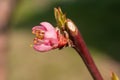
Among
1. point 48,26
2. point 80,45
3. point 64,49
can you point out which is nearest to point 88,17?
point 64,49

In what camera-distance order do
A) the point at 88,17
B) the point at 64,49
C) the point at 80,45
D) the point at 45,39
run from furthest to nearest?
the point at 88,17 → the point at 64,49 → the point at 45,39 → the point at 80,45

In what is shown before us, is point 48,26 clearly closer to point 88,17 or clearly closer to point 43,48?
point 43,48

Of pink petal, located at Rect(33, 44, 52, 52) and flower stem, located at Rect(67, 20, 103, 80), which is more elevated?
pink petal, located at Rect(33, 44, 52, 52)

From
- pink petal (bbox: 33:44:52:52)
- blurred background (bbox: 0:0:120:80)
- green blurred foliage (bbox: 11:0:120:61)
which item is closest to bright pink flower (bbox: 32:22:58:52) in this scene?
pink petal (bbox: 33:44:52:52)

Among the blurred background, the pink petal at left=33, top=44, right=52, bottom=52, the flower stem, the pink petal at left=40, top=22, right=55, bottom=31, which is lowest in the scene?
the flower stem

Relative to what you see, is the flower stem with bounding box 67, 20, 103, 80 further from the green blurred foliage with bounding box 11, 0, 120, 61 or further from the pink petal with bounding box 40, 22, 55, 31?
the green blurred foliage with bounding box 11, 0, 120, 61

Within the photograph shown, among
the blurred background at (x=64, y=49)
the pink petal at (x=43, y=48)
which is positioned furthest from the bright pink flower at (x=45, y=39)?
the blurred background at (x=64, y=49)

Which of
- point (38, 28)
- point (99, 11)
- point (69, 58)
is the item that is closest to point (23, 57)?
point (69, 58)
